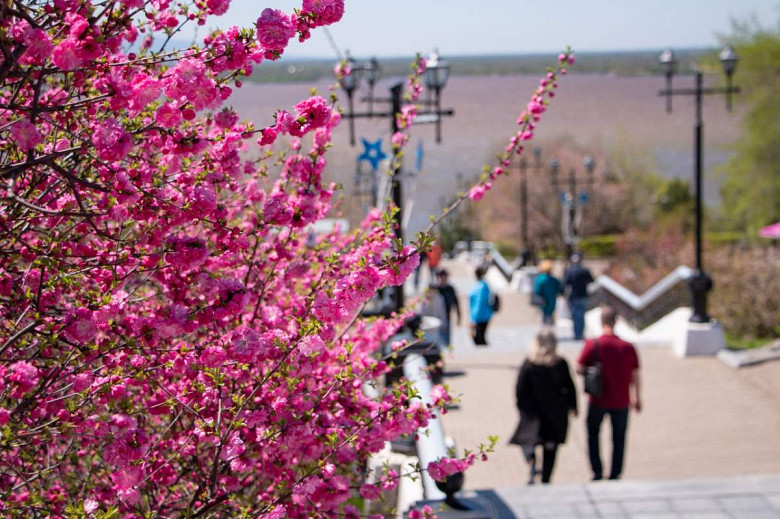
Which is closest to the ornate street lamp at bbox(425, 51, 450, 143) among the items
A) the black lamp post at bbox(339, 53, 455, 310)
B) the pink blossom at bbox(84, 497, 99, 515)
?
the black lamp post at bbox(339, 53, 455, 310)

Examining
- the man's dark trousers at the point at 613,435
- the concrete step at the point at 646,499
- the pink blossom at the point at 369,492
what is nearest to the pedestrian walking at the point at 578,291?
the man's dark trousers at the point at 613,435

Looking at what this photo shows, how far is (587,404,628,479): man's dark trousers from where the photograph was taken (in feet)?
27.2

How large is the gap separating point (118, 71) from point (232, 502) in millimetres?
1788

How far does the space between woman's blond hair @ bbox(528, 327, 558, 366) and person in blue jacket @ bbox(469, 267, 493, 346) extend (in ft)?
16.5

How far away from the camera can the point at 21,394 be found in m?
3.37

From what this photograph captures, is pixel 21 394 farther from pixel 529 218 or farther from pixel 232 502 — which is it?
pixel 529 218

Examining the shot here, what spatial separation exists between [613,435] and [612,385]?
501mm

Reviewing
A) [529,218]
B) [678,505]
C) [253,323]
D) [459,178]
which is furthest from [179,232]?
[529,218]

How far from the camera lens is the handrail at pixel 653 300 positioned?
62.8 feet

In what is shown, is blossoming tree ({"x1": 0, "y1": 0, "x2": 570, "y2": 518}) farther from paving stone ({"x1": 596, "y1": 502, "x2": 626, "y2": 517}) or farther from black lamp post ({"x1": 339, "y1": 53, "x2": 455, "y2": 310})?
black lamp post ({"x1": 339, "y1": 53, "x2": 455, "y2": 310})

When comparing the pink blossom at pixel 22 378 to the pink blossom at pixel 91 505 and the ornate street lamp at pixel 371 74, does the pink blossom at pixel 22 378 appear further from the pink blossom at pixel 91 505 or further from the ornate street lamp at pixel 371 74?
the ornate street lamp at pixel 371 74

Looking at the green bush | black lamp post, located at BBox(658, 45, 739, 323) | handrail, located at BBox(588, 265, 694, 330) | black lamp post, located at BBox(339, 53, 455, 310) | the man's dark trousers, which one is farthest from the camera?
the green bush

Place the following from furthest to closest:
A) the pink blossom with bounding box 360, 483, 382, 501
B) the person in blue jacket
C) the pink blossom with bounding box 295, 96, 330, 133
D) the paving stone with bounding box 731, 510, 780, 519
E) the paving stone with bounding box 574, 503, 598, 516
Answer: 1. the person in blue jacket
2. the paving stone with bounding box 574, 503, 598, 516
3. the paving stone with bounding box 731, 510, 780, 519
4. the pink blossom with bounding box 360, 483, 382, 501
5. the pink blossom with bounding box 295, 96, 330, 133

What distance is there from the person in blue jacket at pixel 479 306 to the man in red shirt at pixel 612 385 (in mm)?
4886
